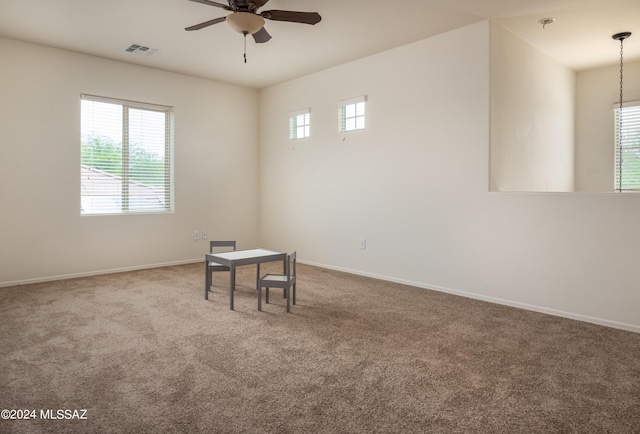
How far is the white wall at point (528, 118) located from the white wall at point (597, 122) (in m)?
0.15

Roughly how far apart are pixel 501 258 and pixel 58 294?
4.90 metres

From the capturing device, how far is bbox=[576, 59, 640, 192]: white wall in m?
5.79

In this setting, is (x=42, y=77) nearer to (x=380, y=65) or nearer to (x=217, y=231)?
(x=217, y=231)

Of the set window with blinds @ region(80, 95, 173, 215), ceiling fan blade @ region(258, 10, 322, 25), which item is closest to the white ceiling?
ceiling fan blade @ region(258, 10, 322, 25)

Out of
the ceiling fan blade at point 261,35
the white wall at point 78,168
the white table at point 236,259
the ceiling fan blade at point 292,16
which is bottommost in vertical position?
the white table at point 236,259

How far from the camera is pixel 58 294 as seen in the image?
446 cm

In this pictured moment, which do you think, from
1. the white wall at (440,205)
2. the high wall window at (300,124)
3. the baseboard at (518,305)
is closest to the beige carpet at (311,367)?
the baseboard at (518,305)

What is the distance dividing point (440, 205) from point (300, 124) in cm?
291

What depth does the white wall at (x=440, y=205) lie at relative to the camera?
366 cm

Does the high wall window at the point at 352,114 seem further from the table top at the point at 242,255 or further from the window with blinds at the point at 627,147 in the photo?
the window with blinds at the point at 627,147

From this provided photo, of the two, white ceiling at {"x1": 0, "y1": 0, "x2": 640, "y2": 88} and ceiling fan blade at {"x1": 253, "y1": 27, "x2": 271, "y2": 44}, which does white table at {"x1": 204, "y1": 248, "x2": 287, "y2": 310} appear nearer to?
ceiling fan blade at {"x1": 253, "y1": 27, "x2": 271, "y2": 44}

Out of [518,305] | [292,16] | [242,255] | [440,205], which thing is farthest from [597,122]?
[242,255]

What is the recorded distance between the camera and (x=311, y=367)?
8.64ft

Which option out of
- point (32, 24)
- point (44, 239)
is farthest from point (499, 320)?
point (32, 24)
